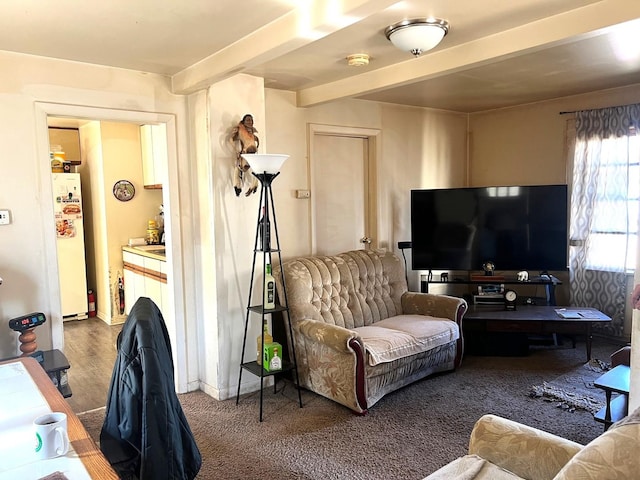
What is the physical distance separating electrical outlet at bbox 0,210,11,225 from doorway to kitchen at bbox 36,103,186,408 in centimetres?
20

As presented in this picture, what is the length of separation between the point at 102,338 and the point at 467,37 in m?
4.44

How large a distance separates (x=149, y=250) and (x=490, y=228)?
355cm

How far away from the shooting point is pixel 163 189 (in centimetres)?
359

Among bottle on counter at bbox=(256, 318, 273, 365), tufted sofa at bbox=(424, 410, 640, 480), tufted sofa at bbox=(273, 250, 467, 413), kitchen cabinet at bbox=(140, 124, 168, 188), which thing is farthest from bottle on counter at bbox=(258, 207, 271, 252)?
kitchen cabinet at bbox=(140, 124, 168, 188)

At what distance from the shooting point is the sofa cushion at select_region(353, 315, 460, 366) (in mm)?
3318

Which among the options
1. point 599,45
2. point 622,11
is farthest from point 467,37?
point 599,45

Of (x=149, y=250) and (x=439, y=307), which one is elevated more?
(x=149, y=250)

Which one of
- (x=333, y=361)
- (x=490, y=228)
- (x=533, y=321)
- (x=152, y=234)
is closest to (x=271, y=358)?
(x=333, y=361)

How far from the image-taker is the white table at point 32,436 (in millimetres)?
1287

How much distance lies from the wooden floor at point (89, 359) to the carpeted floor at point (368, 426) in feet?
0.97

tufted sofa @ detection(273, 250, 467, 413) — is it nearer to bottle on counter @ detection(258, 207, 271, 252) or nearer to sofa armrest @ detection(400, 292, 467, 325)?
sofa armrest @ detection(400, 292, 467, 325)

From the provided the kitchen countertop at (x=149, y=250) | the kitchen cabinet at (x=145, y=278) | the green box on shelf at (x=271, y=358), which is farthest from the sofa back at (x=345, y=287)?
the kitchen countertop at (x=149, y=250)

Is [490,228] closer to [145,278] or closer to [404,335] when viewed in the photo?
[404,335]

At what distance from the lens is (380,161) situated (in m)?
4.89
